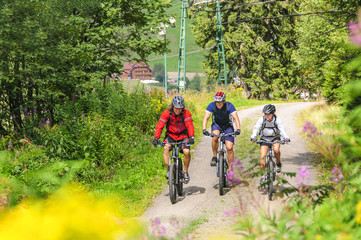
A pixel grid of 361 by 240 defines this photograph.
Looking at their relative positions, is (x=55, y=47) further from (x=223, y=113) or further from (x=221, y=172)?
(x=221, y=172)

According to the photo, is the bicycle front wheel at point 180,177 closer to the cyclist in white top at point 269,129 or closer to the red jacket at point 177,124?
the red jacket at point 177,124

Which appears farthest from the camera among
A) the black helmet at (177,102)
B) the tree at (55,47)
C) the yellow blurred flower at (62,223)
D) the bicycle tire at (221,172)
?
the tree at (55,47)

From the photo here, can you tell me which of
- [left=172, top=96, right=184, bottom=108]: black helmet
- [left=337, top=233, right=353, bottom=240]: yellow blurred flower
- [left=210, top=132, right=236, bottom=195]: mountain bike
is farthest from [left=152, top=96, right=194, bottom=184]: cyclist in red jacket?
[left=337, top=233, right=353, bottom=240]: yellow blurred flower

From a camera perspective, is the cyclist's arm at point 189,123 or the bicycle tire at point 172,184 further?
the cyclist's arm at point 189,123

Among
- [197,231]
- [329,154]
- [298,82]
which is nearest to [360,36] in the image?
[329,154]

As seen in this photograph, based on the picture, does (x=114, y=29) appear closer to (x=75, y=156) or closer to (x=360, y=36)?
(x=75, y=156)

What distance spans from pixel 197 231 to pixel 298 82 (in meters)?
39.5

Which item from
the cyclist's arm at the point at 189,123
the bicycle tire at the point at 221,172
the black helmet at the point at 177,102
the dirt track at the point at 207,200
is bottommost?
the dirt track at the point at 207,200

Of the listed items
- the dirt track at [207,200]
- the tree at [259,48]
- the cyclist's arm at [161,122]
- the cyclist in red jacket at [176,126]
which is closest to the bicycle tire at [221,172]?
the dirt track at [207,200]

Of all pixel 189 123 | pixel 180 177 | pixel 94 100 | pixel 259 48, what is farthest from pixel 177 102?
pixel 259 48

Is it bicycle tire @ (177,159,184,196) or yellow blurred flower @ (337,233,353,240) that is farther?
bicycle tire @ (177,159,184,196)

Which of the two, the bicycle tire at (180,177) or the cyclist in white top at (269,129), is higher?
the cyclist in white top at (269,129)

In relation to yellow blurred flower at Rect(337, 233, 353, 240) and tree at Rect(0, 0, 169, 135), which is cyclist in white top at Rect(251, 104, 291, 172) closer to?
yellow blurred flower at Rect(337, 233, 353, 240)

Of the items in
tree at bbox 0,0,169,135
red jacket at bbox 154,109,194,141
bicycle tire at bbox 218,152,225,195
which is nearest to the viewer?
red jacket at bbox 154,109,194,141
